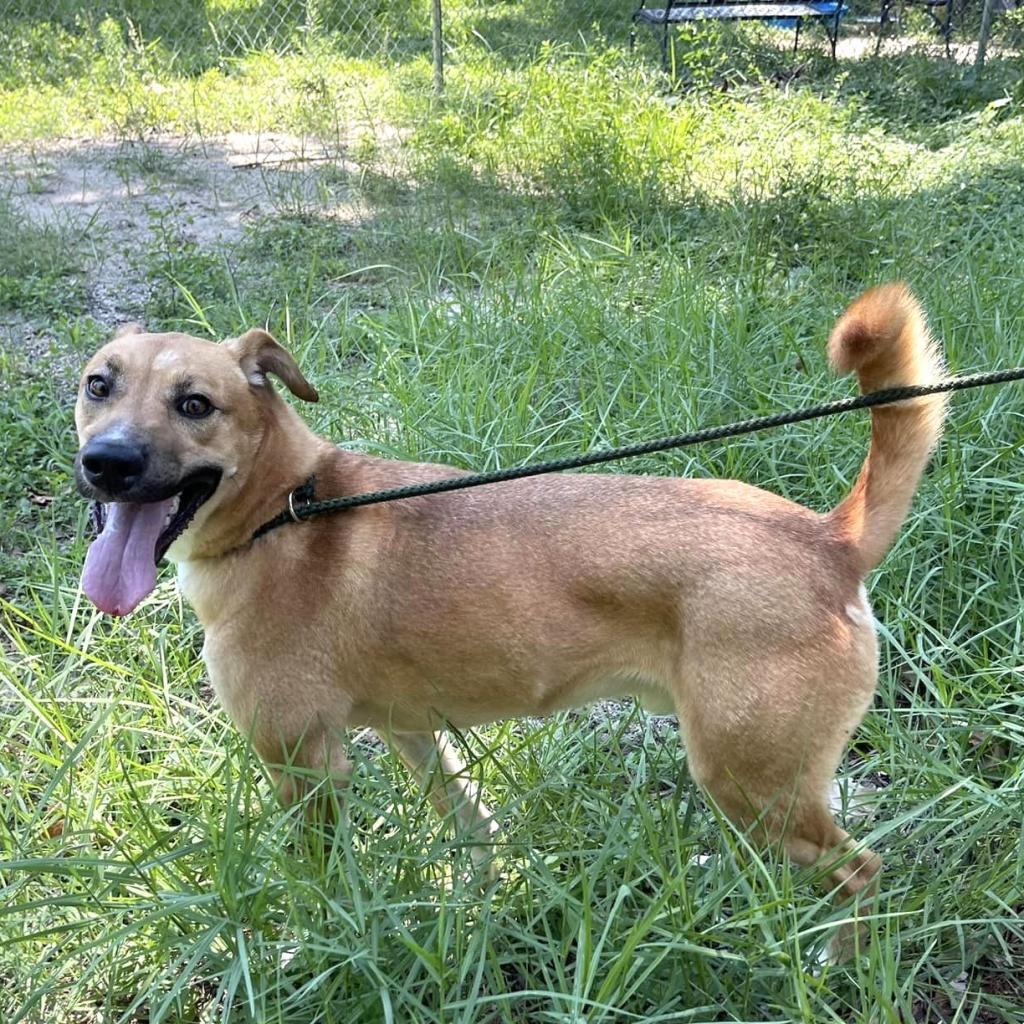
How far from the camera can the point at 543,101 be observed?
754 cm

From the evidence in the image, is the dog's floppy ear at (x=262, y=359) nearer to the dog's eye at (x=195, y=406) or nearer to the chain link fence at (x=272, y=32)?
the dog's eye at (x=195, y=406)

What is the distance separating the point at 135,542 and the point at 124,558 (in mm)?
45

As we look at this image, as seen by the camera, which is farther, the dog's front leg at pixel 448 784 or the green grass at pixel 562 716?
the dog's front leg at pixel 448 784

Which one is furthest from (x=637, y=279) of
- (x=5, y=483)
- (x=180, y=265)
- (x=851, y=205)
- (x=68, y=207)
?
(x=68, y=207)

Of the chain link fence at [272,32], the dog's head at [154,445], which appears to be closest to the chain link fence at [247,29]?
the chain link fence at [272,32]

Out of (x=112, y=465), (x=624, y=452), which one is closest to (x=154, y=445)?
(x=112, y=465)

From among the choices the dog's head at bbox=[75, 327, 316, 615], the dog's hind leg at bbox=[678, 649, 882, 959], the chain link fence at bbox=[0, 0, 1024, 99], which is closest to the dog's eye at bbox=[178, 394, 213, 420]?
the dog's head at bbox=[75, 327, 316, 615]

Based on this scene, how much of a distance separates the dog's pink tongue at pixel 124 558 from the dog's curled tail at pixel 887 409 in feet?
5.31

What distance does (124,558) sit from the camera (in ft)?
7.93

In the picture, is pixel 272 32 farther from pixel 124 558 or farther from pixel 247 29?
pixel 124 558

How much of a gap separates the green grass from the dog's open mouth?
1.54 ft

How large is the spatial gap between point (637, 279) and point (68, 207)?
4.26 m

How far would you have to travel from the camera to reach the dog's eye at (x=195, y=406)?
8.14 ft

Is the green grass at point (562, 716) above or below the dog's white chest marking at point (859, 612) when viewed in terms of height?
below
